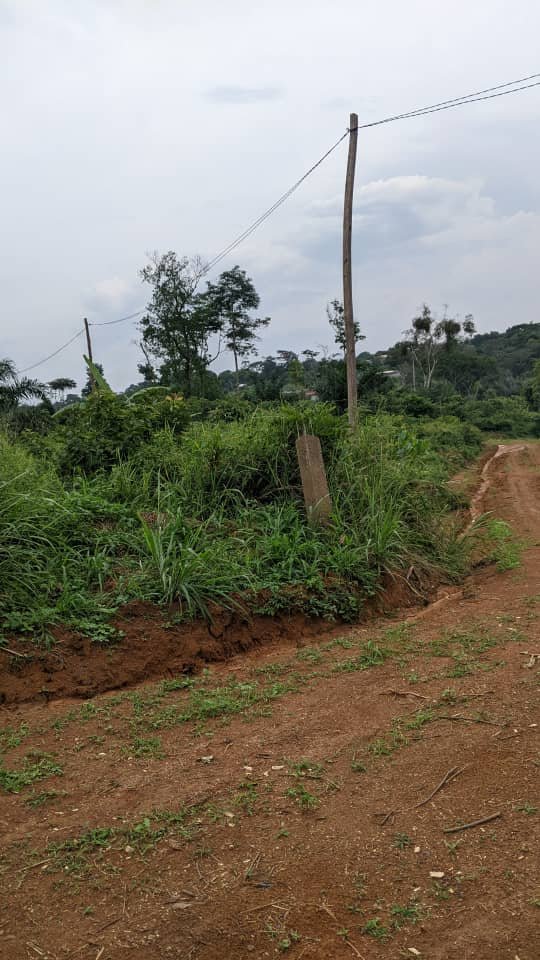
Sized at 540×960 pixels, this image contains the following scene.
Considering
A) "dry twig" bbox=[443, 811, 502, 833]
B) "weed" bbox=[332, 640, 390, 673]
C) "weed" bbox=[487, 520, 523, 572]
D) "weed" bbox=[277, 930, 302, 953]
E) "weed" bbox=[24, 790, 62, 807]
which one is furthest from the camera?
"weed" bbox=[487, 520, 523, 572]

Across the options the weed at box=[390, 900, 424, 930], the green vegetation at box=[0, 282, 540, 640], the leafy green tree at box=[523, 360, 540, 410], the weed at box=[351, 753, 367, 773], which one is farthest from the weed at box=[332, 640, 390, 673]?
the leafy green tree at box=[523, 360, 540, 410]

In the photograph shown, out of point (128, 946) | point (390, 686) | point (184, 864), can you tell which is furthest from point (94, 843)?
point (390, 686)

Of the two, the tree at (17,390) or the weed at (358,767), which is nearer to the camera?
the weed at (358,767)

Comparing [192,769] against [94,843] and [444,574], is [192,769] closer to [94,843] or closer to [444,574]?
[94,843]

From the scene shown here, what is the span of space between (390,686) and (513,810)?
1379 mm

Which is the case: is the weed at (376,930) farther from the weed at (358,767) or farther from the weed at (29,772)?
the weed at (29,772)

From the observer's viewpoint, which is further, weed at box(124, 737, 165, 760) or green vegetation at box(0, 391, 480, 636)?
green vegetation at box(0, 391, 480, 636)

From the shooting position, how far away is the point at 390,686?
4.09 m

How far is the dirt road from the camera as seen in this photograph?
222 cm

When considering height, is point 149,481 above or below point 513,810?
above

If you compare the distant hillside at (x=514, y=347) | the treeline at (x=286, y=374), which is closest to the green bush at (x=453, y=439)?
the treeline at (x=286, y=374)

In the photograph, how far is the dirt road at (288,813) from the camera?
222 centimetres

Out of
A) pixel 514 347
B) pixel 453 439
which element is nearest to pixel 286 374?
pixel 453 439

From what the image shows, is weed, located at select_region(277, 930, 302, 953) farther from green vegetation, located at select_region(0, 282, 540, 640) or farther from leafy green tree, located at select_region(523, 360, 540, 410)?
leafy green tree, located at select_region(523, 360, 540, 410)
